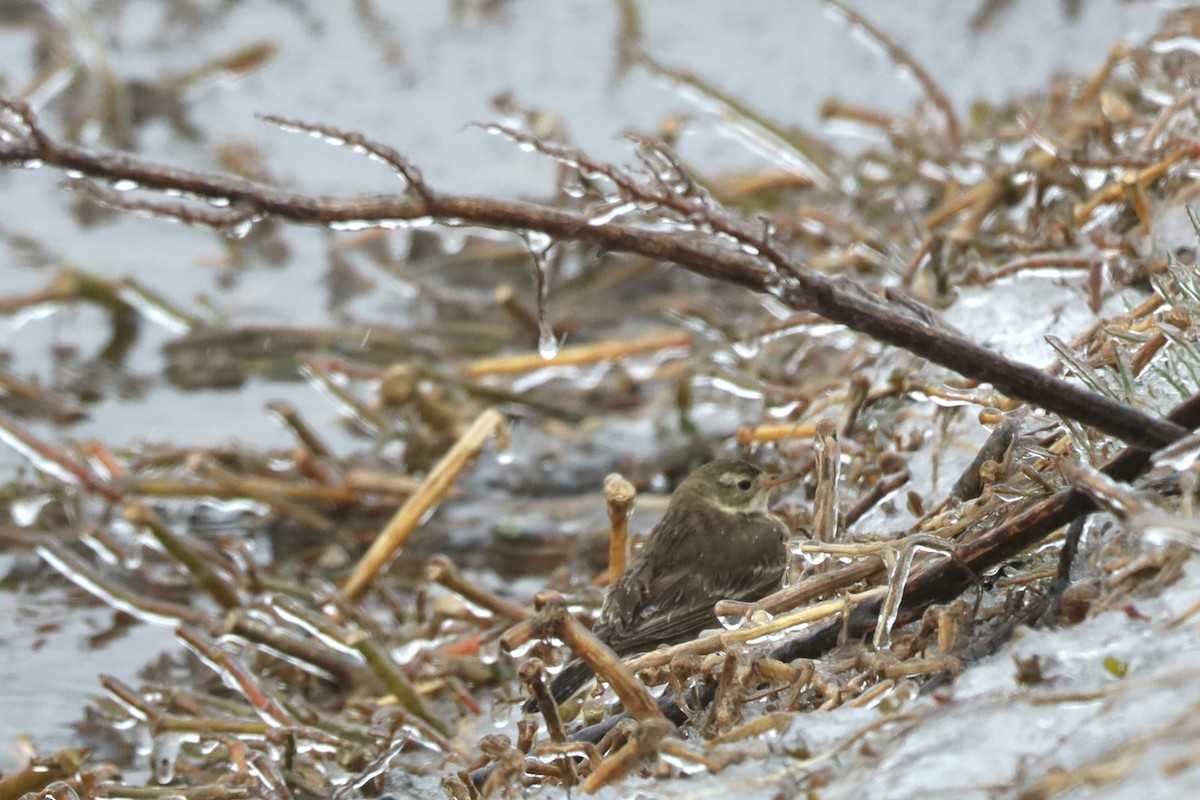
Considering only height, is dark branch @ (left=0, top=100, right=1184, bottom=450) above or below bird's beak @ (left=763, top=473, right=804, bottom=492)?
above

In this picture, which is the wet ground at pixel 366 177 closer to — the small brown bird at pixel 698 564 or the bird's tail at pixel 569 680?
the small brown bird at pixel 698 564

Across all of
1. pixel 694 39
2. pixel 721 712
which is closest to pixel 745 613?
pixel 721 712

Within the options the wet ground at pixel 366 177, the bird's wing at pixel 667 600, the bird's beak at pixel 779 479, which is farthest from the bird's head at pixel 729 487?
the wet ground at pixel 366 177

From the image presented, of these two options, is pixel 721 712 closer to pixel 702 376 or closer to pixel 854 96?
pixel 702 376

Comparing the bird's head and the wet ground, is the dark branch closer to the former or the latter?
the bird's head

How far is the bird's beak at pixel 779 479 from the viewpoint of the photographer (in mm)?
3533

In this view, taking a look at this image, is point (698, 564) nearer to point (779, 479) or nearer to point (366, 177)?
point (779, 479)

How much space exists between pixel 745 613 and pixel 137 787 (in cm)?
131

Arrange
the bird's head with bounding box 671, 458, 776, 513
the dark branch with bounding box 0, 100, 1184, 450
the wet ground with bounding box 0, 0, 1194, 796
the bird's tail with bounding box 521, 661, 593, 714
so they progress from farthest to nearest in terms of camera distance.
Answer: the wet ground with bounding box 0, 0, 1194, 796, the bird's head with bounding box 671, 458, 776, 513, the bird's tail with bounding box 521, 661, 593, 714, the dark branch with bounding box 0, 100, 1184, 450

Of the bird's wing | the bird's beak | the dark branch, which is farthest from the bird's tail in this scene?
the dark branch

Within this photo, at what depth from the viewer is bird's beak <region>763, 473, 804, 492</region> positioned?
353 centimetres

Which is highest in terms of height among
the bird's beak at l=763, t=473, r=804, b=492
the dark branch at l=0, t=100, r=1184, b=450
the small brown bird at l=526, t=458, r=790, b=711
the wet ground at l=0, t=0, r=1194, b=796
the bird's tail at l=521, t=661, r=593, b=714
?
the dark branch at l=0, t=100, r=1184, b=450

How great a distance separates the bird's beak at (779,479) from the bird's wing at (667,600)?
0.27 m

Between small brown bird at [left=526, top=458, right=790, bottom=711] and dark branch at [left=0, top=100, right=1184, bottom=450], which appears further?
small brown bird at [left=526, top=458, right=790, bottom=711]
